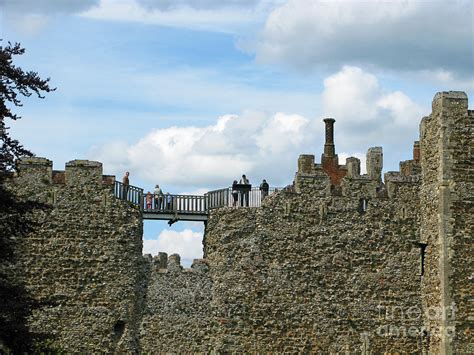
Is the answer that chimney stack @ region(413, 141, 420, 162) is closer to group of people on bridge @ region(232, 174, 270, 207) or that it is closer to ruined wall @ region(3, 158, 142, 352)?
group of people on bridge @ region(232, 174, 270, 207)

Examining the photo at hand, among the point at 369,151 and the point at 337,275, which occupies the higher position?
the point at 369,151

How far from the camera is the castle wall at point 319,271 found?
121 feet

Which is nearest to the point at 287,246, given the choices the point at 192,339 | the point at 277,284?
the point at 277,284

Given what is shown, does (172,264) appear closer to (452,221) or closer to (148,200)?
(148,200)

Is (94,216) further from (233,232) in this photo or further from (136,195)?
(233,232)

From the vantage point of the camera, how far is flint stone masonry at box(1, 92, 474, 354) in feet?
117

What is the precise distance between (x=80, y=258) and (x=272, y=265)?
5.78 meters

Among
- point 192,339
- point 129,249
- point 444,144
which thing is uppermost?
point 444,144

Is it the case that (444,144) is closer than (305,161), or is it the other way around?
(444,144)

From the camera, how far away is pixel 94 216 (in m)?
36.2

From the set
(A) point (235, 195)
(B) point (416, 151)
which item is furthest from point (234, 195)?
(B) point (416, 151)

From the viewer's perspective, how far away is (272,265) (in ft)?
122

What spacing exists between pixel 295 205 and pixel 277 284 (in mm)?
2474

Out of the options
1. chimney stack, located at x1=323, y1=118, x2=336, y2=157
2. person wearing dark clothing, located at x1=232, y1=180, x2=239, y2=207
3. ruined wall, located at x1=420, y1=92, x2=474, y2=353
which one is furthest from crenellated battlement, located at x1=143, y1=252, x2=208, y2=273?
chimney stack, located at x1=323, y1=118, x2=336, y2=157
